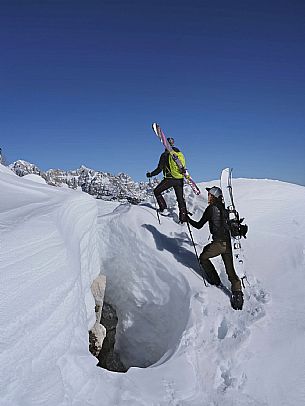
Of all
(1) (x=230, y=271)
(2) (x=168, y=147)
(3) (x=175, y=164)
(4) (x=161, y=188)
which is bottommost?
(1) (x=230, y=271)

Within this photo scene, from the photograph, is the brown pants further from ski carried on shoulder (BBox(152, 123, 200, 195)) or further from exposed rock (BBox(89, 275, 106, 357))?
ski carried on shoulder (BBox(152, 123, 200, 195))

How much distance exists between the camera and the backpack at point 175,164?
10.1 metres

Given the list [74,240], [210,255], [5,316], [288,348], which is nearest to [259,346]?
[288,348]

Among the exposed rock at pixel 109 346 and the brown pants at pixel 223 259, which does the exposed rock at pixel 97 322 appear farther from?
the brown pants at pixel 223 259

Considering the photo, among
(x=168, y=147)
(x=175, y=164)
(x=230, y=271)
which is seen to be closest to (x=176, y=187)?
(x=175, y=164)

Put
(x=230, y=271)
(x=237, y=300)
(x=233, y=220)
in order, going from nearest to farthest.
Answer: (x=237, y=300)
(x=230, y=271)
(x=233, y=220)

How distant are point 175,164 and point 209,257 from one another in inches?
144

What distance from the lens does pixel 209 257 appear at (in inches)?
292

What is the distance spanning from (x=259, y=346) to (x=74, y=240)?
3581mm

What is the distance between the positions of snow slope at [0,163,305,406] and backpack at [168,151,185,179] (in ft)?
4.35

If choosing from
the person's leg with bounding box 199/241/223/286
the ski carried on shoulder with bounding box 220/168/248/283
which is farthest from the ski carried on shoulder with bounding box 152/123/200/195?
the person's leg with bounding box 199/241/223/286

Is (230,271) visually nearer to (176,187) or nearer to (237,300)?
(237,300)

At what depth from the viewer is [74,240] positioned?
6.17 metres

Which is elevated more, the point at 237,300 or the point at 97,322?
the point at 237,300
